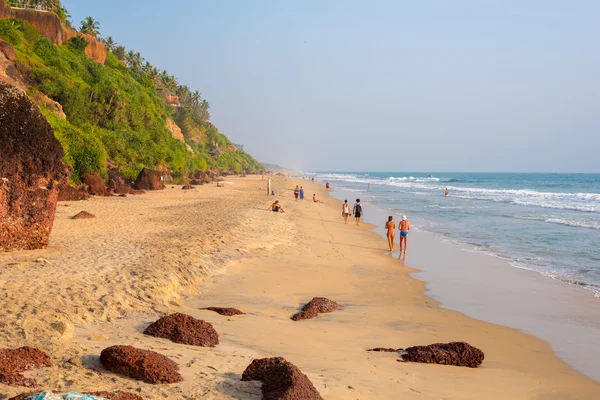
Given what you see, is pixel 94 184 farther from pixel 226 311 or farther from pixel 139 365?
pixel 139 365

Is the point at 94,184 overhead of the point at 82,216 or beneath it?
overhead

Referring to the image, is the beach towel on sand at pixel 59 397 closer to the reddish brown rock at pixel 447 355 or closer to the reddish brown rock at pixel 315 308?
the reddish brown rock at pixel 447 355

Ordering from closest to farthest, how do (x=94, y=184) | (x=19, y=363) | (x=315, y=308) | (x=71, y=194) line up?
(x=19, y=363) → (x=315, y=308) → (x=71, y=194) → (x=94, y=184)

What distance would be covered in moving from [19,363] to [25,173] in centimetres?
702

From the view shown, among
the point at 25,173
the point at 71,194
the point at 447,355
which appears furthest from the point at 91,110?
the point at 447,355

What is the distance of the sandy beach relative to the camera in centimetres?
519

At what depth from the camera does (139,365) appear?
464cm

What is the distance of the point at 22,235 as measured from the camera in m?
10.4

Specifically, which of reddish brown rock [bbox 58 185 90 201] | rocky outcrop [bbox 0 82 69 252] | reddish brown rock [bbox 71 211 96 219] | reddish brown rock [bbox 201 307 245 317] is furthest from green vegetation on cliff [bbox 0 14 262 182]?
reddish brown rock [bbox 201 307 245 317]

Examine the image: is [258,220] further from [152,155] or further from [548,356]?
[152,155]

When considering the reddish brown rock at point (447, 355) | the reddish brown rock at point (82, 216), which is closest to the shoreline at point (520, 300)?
the reddish brown rock at point (447, 355)

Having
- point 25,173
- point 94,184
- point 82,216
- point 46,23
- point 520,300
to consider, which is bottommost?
point 520,300

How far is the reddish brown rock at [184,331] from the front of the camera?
6160mm

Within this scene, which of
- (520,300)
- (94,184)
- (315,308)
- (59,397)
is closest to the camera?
(59,397)
